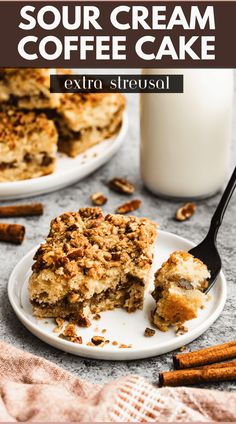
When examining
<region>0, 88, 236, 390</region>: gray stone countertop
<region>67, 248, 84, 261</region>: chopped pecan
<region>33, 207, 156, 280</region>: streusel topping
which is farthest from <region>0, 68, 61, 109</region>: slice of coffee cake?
<region>67, 248, 84, 261</region>: chopped pecan

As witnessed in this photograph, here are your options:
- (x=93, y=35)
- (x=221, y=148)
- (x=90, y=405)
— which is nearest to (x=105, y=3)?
(x=93, y=35)

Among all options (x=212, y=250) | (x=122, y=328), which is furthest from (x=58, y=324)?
(x=212, y=250)

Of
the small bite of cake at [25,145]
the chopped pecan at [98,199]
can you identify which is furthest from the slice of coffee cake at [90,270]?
the small bite of cake at [25,145]

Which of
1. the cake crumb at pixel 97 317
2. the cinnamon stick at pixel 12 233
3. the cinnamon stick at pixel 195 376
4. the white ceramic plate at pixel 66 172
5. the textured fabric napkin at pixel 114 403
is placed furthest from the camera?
the white ceramic plate at pixel 66 172

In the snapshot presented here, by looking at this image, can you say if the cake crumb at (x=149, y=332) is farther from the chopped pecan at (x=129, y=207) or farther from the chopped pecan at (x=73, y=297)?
the chopped pecan at (x=129, y=207)

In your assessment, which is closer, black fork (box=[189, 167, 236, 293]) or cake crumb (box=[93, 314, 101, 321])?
cake crumb (box=[93, 314, 101, 321])

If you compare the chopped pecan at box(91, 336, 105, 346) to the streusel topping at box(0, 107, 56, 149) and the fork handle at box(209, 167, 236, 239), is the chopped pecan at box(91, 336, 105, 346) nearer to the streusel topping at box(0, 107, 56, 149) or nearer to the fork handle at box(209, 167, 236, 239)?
the fork handle at box(209, 167, 236, 239)

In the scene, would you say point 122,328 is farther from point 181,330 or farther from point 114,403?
point 114,403
